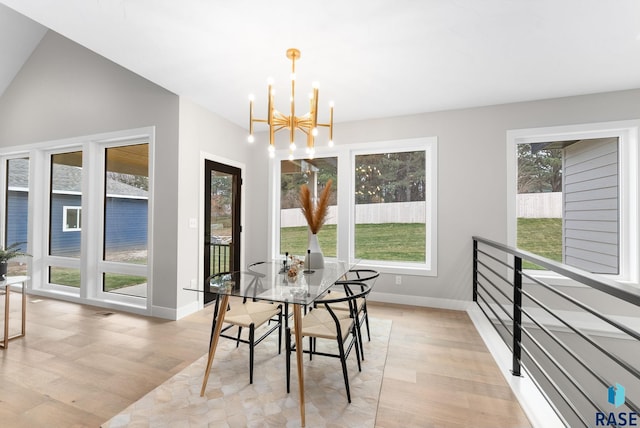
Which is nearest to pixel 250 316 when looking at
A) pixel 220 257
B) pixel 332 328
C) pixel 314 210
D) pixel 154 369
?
pixel 332 328

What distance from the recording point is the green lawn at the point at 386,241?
3.98 m

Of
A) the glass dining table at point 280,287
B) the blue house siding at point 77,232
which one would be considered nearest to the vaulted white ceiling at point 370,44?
the blue house siding at point 77,232

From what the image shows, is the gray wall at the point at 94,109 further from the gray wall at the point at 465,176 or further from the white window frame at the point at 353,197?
the gray wall at the point at 465,176

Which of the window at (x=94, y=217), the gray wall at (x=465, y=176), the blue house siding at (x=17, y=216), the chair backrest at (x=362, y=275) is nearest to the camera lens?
the chair backrest at (x=362, y=275)

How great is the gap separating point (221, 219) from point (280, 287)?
2.37 m

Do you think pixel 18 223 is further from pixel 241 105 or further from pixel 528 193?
pixel 528 193

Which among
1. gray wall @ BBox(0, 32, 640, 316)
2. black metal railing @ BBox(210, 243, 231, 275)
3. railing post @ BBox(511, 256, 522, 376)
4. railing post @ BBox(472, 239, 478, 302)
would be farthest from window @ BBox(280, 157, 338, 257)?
railing post @ BBox(511, 256, 522, 376)

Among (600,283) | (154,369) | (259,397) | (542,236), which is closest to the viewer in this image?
(600,283)

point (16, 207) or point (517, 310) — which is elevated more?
point (16, 207)

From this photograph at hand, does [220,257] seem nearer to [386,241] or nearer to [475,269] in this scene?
[386,241]

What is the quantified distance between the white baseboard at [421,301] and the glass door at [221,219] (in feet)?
6.95

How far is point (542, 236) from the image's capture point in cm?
350

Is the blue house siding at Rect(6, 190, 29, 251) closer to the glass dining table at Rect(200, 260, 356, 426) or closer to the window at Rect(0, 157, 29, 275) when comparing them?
the window at Rect(0, 157, 29, 275)

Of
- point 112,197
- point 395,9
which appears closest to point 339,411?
point 395,9
